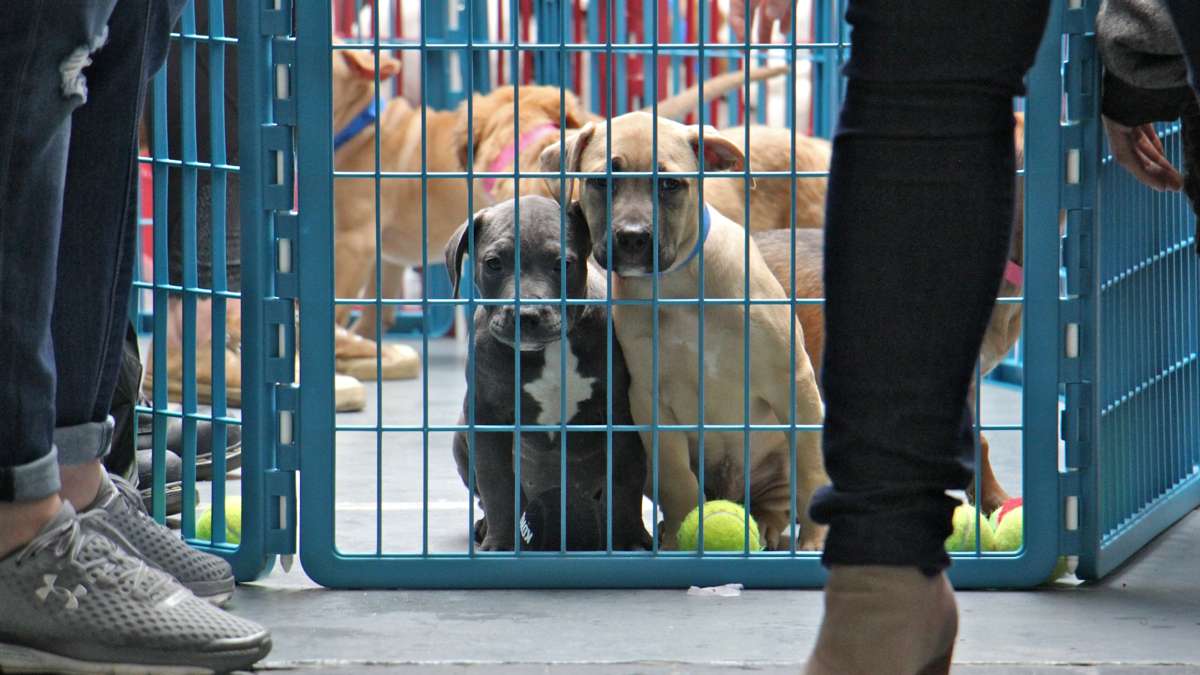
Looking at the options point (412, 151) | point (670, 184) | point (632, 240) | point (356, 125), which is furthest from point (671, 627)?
point (412, 151)

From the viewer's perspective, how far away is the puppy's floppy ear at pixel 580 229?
2227 millimetres

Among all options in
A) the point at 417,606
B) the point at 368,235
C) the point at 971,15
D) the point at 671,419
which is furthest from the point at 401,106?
the point at 971,15

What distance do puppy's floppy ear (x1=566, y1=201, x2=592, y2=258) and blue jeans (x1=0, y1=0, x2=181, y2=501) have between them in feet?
2.20

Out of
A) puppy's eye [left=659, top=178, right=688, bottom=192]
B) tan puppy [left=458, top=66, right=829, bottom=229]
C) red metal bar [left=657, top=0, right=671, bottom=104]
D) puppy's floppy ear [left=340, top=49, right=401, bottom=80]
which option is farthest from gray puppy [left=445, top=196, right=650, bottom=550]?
red metal bar [left=657, top=0, right=671, bottom=104]

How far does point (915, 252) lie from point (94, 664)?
96 centimetres

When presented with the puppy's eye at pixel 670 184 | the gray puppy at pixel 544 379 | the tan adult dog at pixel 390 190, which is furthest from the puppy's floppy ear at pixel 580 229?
the tan adult dog at pixel 390 190

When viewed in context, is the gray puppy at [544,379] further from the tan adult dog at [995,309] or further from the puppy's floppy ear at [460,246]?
the tan adult dog at [995,309]

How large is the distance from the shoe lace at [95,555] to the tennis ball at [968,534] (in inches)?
41.7

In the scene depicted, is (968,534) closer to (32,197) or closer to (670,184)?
(670,184)

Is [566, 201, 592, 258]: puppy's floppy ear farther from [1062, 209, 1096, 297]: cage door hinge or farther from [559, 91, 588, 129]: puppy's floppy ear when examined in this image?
[559, 91, 588, 129]: puppy's floppy ear

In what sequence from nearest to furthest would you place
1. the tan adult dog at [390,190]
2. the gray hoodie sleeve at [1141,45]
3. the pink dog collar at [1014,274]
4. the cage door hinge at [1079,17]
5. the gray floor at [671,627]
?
the gray floor at [671,627]
the gray hoodie sleeve at [1141,45]
the cage door hinge at [1079,17]
the pink dog collar at [1014,274]
the tan adult dog at [390,190]

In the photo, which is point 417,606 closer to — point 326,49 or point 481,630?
point 481,630

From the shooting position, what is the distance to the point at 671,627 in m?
1.88

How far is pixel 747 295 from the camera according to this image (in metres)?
2.06
